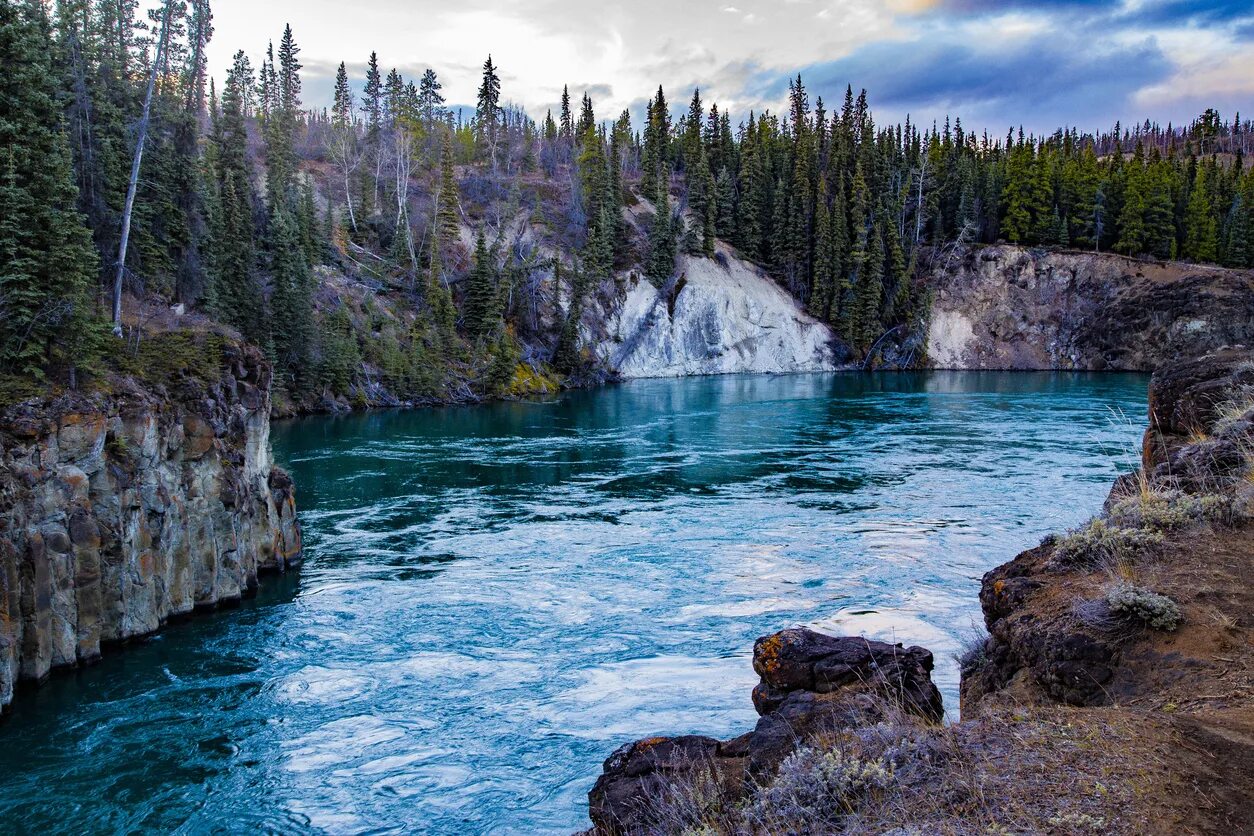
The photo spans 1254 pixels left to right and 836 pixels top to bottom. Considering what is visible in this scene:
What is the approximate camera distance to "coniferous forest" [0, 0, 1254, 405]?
18953mm

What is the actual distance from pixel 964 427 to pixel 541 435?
76.1ft

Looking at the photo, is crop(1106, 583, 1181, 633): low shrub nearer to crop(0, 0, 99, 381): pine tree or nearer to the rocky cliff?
crop(0, 0, 99, 381): pine tree

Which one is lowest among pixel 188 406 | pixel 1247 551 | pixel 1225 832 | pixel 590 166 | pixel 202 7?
pixel 1225 832

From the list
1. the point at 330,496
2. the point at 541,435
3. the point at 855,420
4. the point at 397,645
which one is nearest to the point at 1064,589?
the point at 397,645

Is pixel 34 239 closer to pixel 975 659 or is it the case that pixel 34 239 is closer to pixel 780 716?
pixel 780 716

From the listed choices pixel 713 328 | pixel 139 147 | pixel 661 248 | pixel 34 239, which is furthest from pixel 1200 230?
pixel 34 239

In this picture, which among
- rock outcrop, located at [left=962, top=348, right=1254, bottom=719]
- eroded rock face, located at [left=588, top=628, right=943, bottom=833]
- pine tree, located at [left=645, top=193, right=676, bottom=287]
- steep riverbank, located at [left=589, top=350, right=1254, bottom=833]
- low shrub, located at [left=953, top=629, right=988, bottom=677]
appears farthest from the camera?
pine tree, located at [left=645, top=193, right=676, bottom=287]

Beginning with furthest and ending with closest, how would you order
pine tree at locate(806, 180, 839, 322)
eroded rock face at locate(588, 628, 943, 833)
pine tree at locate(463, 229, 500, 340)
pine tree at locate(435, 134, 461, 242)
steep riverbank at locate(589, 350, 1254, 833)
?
1. pine tree at locate(806, 180, 839, 322)
2. pine tree at locate(435, 134, 461, 242)
3. pine tree at locate(463, 229, 500, 340)
4. eroded rock face at locate(588, 628, 943, 833)
5. steep riverbank at locate(589, 350, 1254, 833)

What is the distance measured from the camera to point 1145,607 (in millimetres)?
Result: 6992

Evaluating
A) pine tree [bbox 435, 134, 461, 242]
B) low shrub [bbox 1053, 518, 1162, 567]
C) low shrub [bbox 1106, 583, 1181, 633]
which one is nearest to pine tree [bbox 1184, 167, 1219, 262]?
pine tree [bbox 435, 134, 461, 242]

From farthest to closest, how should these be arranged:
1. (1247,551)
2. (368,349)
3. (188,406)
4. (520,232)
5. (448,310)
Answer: (520,232), (448,310), (368,349), (188,406), (1247,551)

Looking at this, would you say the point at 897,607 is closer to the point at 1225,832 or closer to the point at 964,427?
the point at 1225,832

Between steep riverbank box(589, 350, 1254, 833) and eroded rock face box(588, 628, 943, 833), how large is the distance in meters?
0.02

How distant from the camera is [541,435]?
43.3m
